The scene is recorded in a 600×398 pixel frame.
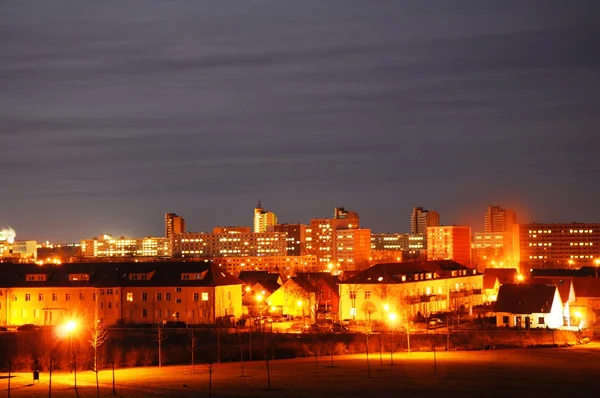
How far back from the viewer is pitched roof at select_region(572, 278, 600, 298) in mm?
77875

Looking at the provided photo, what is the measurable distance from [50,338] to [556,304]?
35.9m

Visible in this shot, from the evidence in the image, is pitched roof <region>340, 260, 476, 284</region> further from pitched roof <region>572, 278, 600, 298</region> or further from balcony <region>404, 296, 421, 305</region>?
pitched roof <region>572, 278, 600, 298</region>

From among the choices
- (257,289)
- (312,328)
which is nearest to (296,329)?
(312,328)

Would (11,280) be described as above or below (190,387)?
above

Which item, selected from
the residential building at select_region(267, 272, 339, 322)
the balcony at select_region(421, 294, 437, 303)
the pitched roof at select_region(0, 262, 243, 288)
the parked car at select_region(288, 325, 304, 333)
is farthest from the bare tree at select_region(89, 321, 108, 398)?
the balcony at select_region(421, 294, 437, 303)

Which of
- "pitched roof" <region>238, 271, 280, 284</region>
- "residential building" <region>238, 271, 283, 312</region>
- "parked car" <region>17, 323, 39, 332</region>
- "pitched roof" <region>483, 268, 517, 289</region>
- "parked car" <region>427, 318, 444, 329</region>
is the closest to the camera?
"parked car" <region>427, 318, 444, 329</region>

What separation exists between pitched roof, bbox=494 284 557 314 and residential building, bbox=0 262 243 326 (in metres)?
20.5

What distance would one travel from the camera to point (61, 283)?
76.1 metres

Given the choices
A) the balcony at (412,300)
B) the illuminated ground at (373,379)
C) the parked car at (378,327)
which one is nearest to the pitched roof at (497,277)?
the balcony at (412,300)

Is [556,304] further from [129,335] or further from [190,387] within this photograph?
[190,387]

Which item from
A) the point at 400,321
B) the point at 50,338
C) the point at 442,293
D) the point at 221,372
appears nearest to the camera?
the point at 221,372

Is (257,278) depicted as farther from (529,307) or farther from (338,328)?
(529,307)

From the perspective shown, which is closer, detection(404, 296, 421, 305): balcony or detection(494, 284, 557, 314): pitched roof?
detection(494, 284, 557, 314): pitched roof

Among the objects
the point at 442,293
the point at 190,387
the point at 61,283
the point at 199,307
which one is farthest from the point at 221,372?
the point at 442,293
